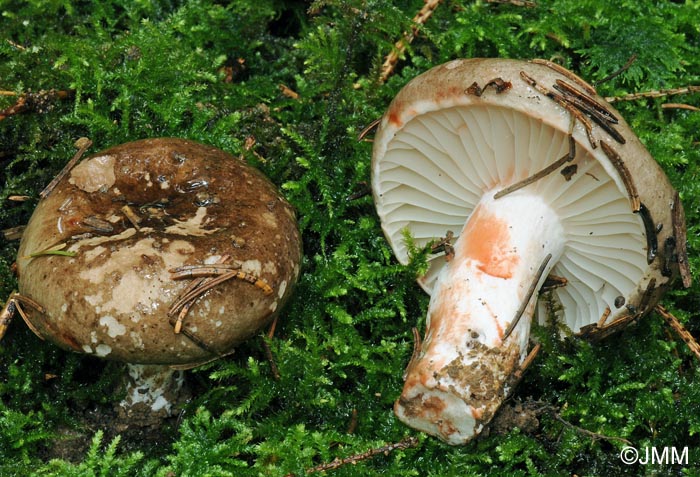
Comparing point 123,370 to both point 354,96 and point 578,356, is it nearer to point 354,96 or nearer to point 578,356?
point 354,96

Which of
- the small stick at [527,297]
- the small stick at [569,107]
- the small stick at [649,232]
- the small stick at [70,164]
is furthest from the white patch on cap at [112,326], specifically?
the small stick at [649,232]

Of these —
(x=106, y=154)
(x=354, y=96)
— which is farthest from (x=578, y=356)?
(x=106, y=154)

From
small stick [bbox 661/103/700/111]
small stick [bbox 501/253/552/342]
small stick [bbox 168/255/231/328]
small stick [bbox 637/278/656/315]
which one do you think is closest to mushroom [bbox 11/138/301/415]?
small stick [bbox 168/255/231/328]

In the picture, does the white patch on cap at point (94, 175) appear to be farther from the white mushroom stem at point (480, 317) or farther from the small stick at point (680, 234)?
the small stick at point (680, 234)

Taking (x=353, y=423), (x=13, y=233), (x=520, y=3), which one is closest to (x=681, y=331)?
(x=353, y=423)

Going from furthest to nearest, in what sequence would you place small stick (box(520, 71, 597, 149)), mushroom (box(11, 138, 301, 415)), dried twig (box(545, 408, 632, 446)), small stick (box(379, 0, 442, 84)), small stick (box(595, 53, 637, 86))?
small stick (box(379, 0, 442, 84)), small stick (box(595, 53, 637, 86)), dried twig (box(545, 408, 632, 446)), mushroom (box(11, 138, 301, 415)), small stick (box(520, 71, 597, 149))

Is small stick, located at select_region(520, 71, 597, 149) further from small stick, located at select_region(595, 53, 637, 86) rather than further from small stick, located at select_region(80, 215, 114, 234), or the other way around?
small stick, located at select_region(80, 215, 114, 234)
